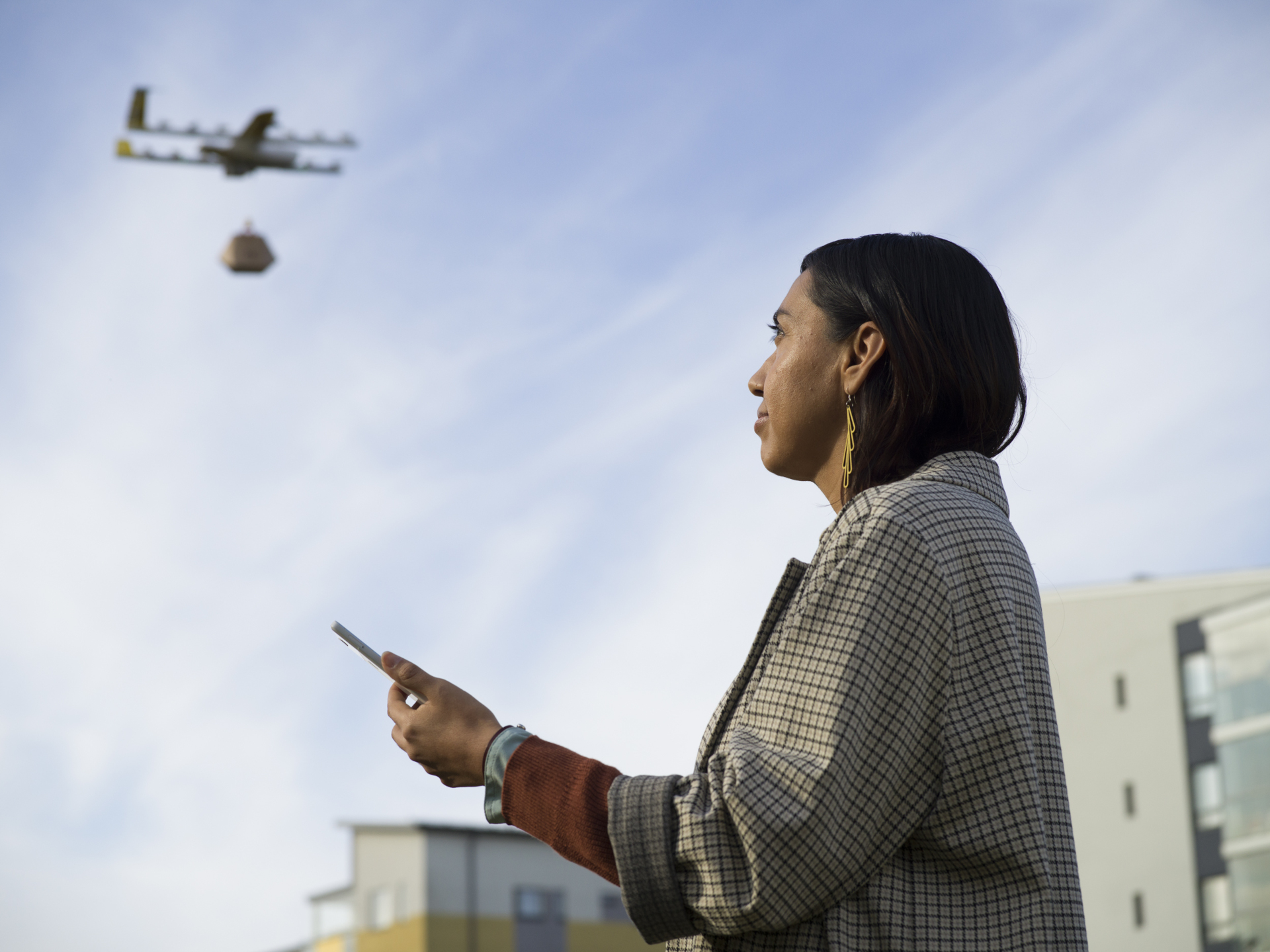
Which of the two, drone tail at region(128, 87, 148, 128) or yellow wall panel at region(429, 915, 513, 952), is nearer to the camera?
yellow wall panel at region(429, 915, 513, 952)

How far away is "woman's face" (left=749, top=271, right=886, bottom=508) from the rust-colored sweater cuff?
1.74ft

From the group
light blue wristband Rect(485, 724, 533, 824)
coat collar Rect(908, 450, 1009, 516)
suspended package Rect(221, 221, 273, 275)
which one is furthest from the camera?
suspended package Rect(221, 221, 273, 275)

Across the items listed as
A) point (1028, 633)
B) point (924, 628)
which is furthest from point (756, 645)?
point (1028, 633)

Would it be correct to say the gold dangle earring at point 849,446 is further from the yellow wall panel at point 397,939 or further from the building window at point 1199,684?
the building window at point 1199,684

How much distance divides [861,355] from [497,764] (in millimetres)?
671

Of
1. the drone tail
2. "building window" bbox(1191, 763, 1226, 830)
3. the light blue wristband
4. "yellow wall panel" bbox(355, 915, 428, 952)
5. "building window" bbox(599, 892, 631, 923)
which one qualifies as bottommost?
"yellow wall panel" bbox(355, 915, 428, 952)

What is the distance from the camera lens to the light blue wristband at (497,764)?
149 cm

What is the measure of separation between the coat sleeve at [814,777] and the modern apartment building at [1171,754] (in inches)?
1069

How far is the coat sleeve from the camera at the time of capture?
1.32 meters

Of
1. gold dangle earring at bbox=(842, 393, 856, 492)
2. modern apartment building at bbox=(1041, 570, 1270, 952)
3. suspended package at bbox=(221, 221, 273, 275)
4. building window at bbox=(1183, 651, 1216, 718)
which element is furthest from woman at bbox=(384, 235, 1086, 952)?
building window at bbox=(1183, 651, 1216, 718)

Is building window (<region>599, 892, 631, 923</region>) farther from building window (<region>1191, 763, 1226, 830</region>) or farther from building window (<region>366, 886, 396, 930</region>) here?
building window (<region>1191, 763, 1226, 830</region>)

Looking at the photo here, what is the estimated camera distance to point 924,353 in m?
1.68

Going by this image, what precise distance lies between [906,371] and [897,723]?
475 millimetres

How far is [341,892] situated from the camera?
2630 cm
